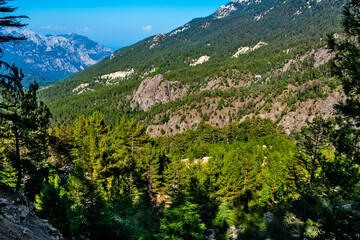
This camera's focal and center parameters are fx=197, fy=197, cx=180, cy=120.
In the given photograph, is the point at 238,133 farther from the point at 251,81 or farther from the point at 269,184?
the point at 251,81

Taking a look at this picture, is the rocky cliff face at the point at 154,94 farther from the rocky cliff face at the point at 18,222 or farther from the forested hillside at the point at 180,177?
the rocky cliff face at the point at 18,222

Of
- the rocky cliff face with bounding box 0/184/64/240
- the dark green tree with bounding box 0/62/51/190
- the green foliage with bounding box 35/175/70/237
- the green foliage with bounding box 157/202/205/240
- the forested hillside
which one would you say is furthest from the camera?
the green foliage with bounding box 35/175/70/237

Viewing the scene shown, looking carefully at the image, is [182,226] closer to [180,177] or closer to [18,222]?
[18,222]

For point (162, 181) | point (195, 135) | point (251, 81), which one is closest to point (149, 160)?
point (162, 181)

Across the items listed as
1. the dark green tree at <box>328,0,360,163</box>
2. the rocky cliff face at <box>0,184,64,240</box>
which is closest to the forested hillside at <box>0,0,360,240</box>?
the dark green tree at <box>328,0,360,163</box>

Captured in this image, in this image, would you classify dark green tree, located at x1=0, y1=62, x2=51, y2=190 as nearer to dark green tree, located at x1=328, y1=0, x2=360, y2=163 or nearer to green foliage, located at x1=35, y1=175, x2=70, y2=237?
green foliage, located at x1=35, y1=175, x2=70, y2=237

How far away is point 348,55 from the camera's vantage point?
371 inches

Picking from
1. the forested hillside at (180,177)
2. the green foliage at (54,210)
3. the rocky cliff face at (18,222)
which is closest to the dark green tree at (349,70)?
the forested hillside at (180,177)

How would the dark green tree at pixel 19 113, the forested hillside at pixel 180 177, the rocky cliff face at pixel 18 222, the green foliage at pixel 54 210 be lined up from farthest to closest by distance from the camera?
the green foliage at pixel 54 210, the dark green tree at pixel 19 113, the forested hillside at pixel 180 177, the rocky cliff face at pixel 18 222

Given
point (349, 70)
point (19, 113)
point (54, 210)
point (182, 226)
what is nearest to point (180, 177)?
point (182, 226)

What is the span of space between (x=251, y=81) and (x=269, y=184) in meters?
174

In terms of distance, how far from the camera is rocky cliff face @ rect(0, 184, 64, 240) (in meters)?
9.19

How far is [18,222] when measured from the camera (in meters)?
10.2

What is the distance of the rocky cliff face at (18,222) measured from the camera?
919 cm
